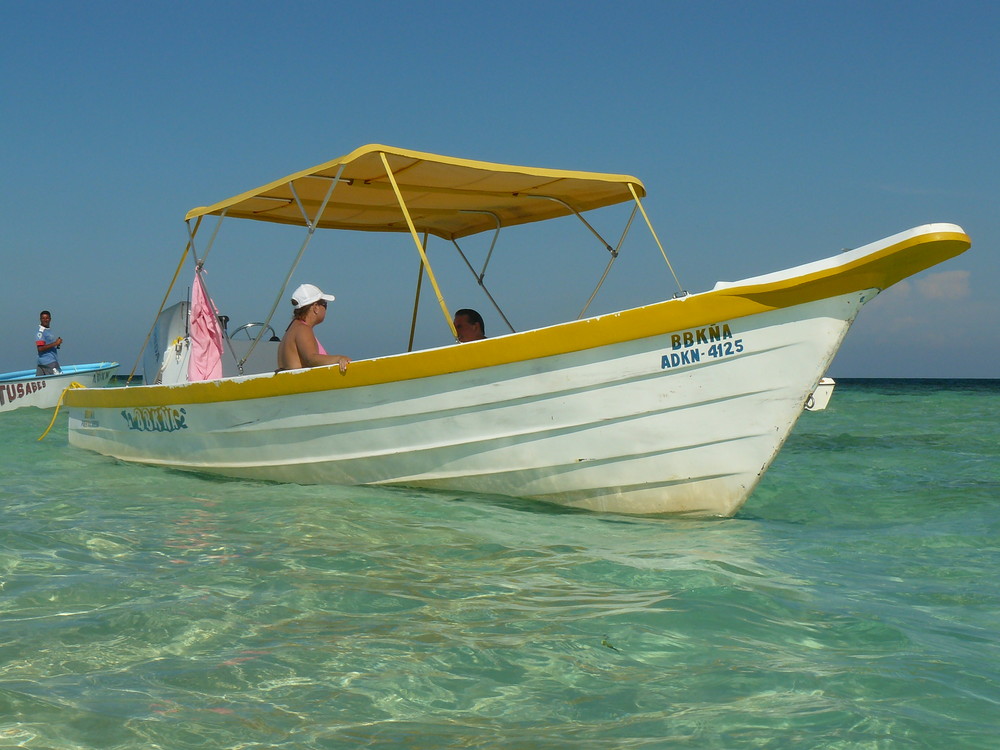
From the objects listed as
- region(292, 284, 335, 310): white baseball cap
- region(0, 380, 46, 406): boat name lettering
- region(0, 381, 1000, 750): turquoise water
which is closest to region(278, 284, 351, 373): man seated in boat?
region(292, 284, 335, 310): white baseball cap

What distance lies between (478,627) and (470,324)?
185 inches

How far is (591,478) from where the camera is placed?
5684 mm

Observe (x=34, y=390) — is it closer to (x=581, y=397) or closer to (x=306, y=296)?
(x=306, y=296)

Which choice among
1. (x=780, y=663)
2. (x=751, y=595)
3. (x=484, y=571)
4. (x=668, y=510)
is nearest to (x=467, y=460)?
(x=668, y=510)

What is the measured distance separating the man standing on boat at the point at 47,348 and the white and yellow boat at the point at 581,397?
1346 cm

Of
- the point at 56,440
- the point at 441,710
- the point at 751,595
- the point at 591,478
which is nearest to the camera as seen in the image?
the point at 441,710

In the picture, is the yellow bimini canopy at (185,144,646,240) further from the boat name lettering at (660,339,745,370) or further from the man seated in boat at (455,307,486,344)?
the boat name lettering at (660,339,745,370)

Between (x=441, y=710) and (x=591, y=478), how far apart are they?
3231 mm

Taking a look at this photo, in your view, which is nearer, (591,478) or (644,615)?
(644,615)

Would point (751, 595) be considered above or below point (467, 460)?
below

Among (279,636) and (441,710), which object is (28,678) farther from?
(441,710)

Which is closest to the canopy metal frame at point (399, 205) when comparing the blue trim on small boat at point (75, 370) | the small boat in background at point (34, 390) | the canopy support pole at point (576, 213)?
the canopy support pole at point (576, 213)

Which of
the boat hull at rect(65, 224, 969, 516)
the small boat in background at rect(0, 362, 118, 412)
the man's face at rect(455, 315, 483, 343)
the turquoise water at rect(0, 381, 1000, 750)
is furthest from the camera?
the small boat in background at rect(0, 362, 118, 412)

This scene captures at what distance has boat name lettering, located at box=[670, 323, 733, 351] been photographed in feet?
17.0
